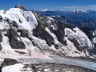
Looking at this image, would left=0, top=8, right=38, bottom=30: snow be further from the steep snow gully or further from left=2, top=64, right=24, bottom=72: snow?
left=2, top=64, right=24, bottom=72: snow

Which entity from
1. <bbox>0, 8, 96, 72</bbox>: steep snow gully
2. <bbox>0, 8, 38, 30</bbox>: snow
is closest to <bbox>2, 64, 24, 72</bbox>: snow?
<bbox>0, 8, 96, 72</bbox>: steep snow gully

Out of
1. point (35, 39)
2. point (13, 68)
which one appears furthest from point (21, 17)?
point (13, 68)

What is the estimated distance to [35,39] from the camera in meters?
36.1

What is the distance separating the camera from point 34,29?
3728 centimetres

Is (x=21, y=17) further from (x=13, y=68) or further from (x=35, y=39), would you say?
(x=13, y=68)

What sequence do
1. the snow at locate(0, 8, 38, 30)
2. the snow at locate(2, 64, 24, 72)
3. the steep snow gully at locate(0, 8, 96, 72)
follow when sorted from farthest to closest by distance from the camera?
1. the snow at locate(0, 8, 38, 30)
2. the steep snow gully at locate(0, 8, 96, 72)
3. the snow at locate(2, 64, 24, 72)

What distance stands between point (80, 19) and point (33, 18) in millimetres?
18753

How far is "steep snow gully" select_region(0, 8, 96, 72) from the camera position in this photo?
32.1 m

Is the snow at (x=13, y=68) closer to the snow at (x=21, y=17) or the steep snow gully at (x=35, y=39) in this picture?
the steep snow gully at (x=35, y=39)

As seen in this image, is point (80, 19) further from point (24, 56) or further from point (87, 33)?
point (24, 56)

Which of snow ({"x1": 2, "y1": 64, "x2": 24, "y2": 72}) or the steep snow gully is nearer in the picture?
snow ({"x1": 2, "y1": 64, "x2": 24, "y2": 72})

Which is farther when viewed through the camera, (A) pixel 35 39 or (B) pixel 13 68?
(A) pixel 35 39

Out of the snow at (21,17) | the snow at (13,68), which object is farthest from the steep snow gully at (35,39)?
the snow at (13,68)

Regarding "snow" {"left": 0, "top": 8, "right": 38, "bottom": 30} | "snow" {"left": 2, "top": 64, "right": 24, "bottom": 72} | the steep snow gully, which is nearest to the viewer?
"snow" {"left": 2, "top": 64, "right": 24, "bottom": 72}
